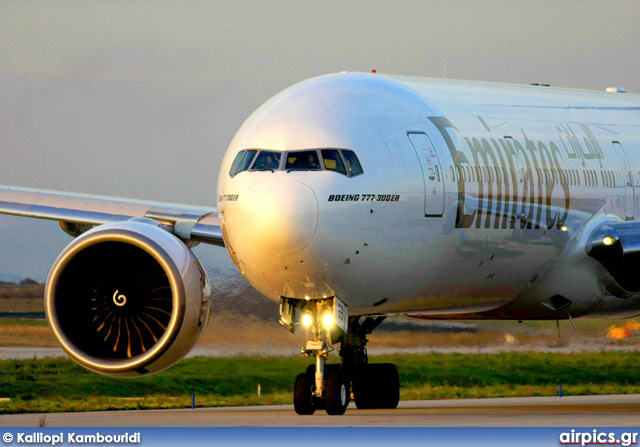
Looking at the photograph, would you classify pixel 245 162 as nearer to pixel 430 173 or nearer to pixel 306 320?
pixel 306 320

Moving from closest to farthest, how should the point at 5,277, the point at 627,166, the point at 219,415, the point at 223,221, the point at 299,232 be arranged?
the point at 299,232
the point at 223,221
the point at 219,415
the point at 627,166
the point at 5,277

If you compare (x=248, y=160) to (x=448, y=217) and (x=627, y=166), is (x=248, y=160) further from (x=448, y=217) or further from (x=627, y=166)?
(x=627, y=166)

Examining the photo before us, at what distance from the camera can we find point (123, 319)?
60.3 feet

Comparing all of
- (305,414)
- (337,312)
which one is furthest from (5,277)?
(337,312)

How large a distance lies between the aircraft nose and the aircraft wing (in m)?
4.43

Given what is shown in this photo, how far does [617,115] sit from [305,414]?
7.15 m

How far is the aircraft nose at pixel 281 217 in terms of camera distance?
15789mm

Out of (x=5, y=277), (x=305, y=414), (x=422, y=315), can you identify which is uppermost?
(x=5, y=277)

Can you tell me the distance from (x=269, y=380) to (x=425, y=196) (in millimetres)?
9858

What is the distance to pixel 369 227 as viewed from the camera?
16.5 meters

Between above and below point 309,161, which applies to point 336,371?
below

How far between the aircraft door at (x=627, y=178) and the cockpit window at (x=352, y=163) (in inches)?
238

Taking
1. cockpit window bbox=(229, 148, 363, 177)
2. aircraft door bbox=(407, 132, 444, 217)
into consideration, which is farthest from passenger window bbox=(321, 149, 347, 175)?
aircraft door bbox=(407, 132, 444, 217)

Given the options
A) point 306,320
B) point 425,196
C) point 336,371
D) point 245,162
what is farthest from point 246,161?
point 336,371
